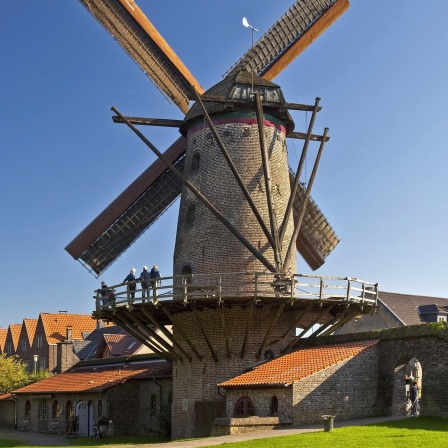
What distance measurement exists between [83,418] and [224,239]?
15.4 m

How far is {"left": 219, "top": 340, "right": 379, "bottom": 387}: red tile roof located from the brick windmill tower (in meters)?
1.01

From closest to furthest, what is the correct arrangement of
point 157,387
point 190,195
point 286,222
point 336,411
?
point 336,411, point 286,222, point 190,195, point 157,387

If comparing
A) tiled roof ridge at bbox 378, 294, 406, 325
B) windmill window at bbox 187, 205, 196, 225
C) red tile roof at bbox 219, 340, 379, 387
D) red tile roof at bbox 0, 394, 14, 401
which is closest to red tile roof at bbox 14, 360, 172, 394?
red tile roof at bbox 0, 394, 14, 401

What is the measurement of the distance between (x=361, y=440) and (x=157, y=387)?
1765 cm

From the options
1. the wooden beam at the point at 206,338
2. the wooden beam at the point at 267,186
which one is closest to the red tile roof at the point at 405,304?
the wooden beam at the point at 206,338

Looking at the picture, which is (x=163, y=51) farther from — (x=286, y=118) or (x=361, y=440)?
(x=361, y=440)

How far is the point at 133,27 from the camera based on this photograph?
31125 mm

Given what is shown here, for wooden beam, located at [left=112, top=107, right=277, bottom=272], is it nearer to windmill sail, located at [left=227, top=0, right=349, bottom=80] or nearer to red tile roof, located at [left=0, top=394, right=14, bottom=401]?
windmill sail, located at [left=227, top=0, right=349, bottom=80]

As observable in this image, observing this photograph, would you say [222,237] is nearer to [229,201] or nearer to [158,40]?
[229,201]

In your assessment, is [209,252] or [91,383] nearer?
[209,252]

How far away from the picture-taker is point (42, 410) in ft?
144

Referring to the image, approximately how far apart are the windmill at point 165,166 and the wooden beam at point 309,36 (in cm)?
4

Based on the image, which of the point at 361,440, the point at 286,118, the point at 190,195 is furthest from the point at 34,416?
the point at 361,440

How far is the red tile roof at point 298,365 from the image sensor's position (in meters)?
25.0
